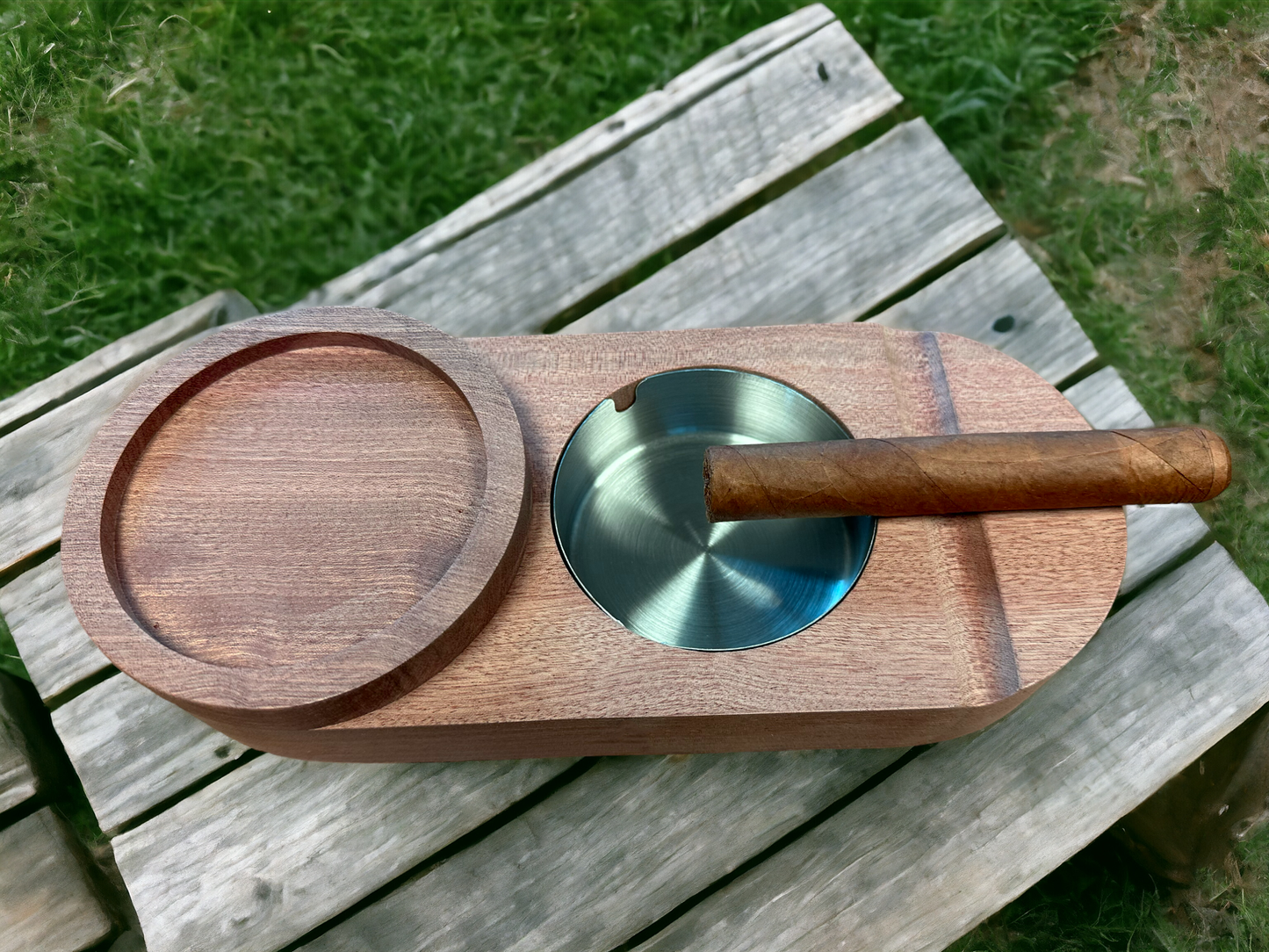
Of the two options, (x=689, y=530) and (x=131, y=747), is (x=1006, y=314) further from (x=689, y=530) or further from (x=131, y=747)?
(x=131, y=747)

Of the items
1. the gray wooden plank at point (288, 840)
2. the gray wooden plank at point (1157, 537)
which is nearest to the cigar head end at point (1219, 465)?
the gray wooden plank at point (1157, 537)

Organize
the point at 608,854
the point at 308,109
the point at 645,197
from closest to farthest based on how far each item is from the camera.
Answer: the point at 608,854 → the point at 645,197 → the point at 308,109

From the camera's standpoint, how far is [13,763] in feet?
4.47

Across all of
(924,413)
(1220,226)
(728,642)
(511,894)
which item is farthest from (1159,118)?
(511,894)

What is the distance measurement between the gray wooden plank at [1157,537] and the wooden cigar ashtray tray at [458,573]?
332 mm

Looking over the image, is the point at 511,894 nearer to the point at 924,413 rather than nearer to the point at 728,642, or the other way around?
the point at 728,642

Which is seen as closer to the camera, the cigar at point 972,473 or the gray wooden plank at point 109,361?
the cigar at point 972,473

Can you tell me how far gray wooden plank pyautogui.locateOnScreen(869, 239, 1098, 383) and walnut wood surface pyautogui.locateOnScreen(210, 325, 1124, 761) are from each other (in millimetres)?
339

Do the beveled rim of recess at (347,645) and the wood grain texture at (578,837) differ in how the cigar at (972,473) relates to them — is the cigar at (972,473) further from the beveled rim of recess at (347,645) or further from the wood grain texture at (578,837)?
the wood grain texture at (578,837)

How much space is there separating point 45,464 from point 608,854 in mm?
985

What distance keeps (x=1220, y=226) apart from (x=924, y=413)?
1266 millimetres

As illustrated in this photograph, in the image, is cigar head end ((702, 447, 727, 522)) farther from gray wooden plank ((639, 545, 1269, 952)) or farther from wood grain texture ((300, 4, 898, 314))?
wood grain texture ((300, 4, 898, 314))

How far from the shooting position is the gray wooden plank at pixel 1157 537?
132 centimetres

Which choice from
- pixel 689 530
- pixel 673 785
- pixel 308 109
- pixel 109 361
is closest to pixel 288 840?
pixel 673 785
